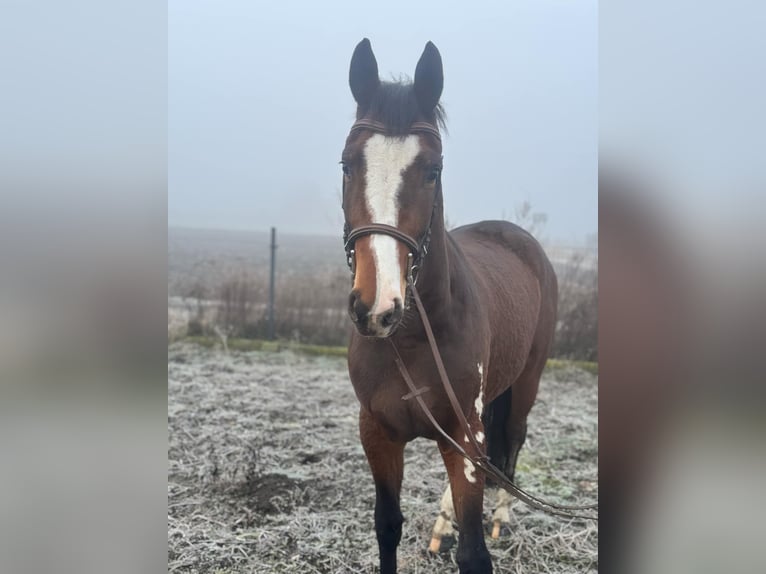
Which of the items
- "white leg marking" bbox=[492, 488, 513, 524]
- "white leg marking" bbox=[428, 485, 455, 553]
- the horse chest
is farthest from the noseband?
"white leg marking" bbox=[492, 488, 513, 524]

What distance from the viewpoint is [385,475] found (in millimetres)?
2293

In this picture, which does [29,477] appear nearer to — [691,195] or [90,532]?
[90,532]

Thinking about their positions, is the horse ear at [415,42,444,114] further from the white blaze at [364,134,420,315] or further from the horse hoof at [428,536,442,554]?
the horse hoof at [428,536,442,554]

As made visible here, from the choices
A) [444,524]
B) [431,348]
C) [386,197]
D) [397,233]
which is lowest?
[444,524]

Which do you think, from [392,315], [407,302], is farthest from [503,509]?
[392,315]

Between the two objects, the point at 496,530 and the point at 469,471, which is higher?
the point at 469,471

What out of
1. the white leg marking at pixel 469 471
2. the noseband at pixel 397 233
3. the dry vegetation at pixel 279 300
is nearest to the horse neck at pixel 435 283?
the noseband at pixel 397 233

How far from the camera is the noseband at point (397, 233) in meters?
1.59

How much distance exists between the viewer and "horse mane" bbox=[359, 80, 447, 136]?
5.67 feet

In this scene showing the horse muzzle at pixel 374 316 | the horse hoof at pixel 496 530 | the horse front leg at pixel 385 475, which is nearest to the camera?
the horse muzzle at pixel 374 316

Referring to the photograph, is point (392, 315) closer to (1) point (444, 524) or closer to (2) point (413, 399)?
(2) point (413, 399)

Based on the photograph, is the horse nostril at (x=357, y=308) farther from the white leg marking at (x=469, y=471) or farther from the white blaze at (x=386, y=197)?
the white leg marking at (x=469, y=471)

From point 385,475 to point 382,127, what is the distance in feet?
5.00

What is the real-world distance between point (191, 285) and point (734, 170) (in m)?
8.12
